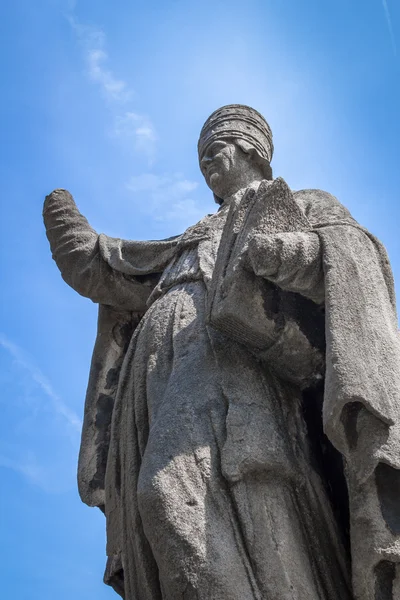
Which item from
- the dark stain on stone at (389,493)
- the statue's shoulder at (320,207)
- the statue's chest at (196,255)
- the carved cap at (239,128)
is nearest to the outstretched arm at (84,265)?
the statue's chest at (196,255)

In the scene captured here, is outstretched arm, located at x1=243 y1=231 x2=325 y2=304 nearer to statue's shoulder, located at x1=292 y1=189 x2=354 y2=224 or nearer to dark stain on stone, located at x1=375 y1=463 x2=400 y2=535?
statue's shoulder, located at x1=292 y1=189 x2=354 y2=224

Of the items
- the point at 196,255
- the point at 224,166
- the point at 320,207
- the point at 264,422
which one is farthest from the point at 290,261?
the point at 224,166

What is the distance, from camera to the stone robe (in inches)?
147

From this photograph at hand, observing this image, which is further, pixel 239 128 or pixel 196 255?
pixel 239 128

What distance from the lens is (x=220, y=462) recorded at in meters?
4.02

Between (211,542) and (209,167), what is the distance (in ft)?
9.72

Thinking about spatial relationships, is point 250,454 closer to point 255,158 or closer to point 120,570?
point 120,570

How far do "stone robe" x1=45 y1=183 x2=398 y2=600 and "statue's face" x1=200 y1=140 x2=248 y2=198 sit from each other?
81cm

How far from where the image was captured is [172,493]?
154 inches

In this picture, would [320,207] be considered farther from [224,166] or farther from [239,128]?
[239,128]

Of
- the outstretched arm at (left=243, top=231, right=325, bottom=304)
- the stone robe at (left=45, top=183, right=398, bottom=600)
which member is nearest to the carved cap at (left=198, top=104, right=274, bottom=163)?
the stone robe at (left=45, top=183, right=398, bottom=600)

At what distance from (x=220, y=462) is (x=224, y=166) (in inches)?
98.9

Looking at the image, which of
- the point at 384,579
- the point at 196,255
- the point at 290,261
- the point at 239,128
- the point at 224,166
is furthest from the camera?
the point at 239,128

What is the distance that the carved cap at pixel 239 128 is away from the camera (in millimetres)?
5992
